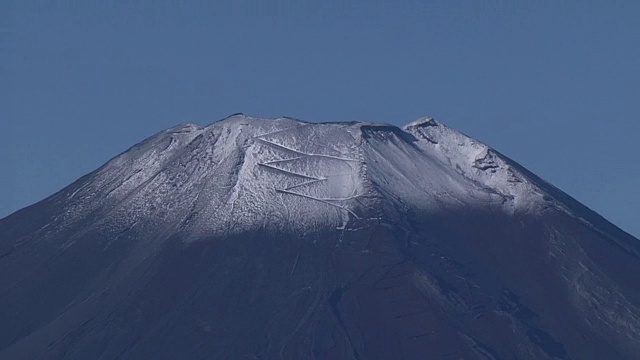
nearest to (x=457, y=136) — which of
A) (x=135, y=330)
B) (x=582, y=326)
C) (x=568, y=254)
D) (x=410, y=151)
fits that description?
(x=410, y=151)

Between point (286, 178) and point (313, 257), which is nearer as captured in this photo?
point (313, 257)

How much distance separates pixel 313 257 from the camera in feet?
309

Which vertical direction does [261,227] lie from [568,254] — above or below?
above

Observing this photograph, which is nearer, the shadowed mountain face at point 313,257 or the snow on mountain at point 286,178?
the shadowed mountain face at point 313,257

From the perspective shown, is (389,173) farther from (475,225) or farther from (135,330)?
(135,330)

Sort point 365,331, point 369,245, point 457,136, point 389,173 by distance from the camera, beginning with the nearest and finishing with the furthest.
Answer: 1. point 365,331
2. point 369,245
3. point 389,173
4. point 457,136

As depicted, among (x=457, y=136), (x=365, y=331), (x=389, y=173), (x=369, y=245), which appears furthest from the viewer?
(x=457, y=136)

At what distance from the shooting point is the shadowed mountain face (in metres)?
89.2

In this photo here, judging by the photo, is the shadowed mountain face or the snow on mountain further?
the snow on mountain

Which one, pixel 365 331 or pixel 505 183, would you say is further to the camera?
pixel 505 183

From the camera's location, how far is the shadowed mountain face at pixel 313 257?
293 feet

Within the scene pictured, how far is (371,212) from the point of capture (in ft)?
317

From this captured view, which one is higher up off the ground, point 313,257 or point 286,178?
point 286,178

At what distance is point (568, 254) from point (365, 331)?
1500 centimetres
